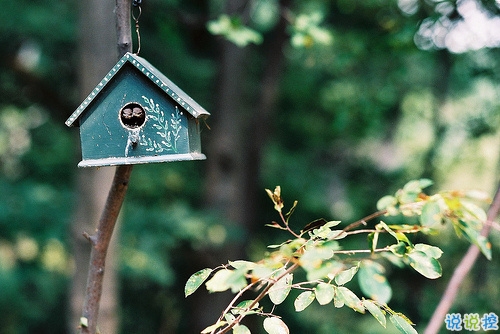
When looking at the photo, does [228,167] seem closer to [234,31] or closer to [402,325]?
[234,31]

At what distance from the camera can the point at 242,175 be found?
6.13 metres

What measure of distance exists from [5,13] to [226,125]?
2352 millimetres

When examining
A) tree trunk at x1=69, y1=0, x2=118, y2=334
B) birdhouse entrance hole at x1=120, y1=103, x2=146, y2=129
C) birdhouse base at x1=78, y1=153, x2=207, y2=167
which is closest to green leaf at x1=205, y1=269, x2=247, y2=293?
birdhouse base at x1=78, y1=153, x2=207, y2=167

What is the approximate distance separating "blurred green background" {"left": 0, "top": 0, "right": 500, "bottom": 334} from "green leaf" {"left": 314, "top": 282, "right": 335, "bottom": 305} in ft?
5.62

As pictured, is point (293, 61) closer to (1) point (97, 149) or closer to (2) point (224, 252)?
(2) point (224, 252)

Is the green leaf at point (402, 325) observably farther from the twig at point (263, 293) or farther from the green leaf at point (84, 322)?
the green leaf at point (84, 322)

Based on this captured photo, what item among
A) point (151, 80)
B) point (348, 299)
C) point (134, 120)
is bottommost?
point (348, 299)

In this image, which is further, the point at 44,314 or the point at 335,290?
the point at 44,314

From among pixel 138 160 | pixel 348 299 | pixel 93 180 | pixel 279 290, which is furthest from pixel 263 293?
pixel 93 180

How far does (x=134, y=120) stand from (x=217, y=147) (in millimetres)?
4322

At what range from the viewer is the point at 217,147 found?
5.89m

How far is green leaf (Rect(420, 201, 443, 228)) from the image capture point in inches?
36.9

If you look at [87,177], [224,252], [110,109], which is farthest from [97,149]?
[224,252]

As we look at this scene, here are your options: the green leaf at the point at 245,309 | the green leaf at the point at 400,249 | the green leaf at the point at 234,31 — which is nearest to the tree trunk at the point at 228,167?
the green leaf at the point at 234,31
